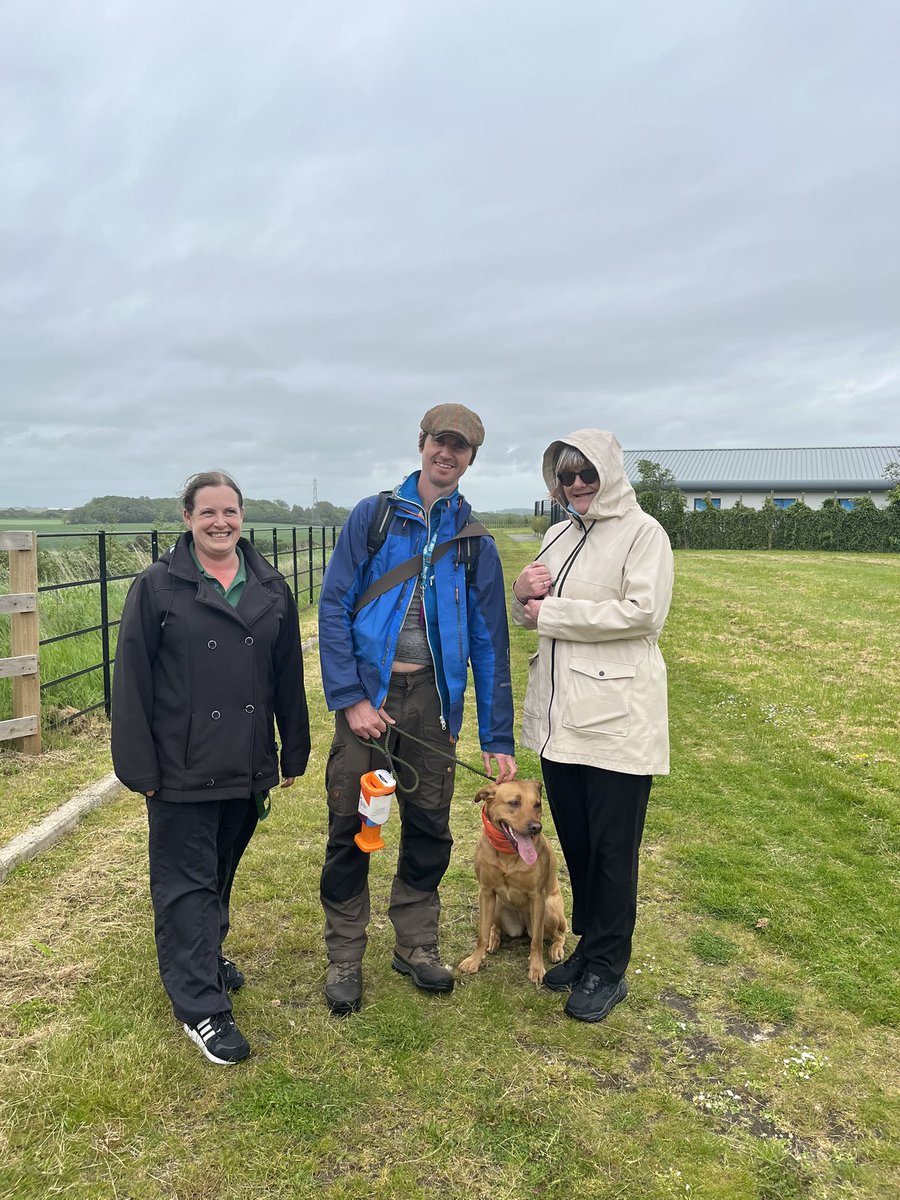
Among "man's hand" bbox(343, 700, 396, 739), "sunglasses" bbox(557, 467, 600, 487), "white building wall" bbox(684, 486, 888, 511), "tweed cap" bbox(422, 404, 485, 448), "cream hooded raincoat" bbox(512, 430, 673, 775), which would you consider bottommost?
"man's hand" bbox(343, 700, 396, 739)

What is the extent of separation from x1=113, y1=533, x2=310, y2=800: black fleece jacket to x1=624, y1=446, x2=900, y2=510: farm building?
1686 inches

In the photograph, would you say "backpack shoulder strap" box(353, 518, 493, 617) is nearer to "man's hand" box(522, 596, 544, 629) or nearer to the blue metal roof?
"man's hand" box(522, 596, 544, 629)

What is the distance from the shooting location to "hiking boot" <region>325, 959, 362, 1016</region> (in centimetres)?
A: 304

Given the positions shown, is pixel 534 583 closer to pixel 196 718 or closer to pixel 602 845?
pixel 602 845

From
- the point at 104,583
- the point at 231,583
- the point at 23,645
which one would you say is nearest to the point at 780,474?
the point at 104,583

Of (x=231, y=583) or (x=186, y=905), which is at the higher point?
(x=231, y=583)

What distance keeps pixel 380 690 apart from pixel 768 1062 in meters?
1.96

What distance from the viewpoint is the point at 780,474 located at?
48000 mm

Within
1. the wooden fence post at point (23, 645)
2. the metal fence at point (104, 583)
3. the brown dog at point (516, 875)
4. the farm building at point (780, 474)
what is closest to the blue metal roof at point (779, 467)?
the farm building at point (780, 474)

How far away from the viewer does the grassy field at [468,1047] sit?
90.4 inches

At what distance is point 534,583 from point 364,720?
84 cm

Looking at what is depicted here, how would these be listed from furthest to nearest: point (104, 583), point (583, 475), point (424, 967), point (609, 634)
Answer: point (104, 583) < point (424, 967) < point (583, 475) < point (609, 634)

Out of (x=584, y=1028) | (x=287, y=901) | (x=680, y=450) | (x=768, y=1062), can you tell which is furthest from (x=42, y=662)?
(x=680, y=450)

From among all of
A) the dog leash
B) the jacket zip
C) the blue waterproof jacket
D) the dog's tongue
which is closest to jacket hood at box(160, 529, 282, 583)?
the blue waterproof jacket
